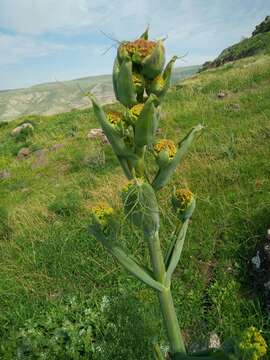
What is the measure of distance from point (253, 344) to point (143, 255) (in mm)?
3690

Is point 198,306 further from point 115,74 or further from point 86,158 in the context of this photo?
point 86,158

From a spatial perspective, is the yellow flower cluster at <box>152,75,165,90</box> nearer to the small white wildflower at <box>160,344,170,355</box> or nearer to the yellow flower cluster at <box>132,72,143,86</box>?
the yellow flower cluster at <box>132,72,143,86</box>

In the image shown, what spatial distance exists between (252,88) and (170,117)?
417cm

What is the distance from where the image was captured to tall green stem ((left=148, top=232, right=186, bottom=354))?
2.55 metres

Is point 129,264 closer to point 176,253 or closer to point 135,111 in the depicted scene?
point 176,253

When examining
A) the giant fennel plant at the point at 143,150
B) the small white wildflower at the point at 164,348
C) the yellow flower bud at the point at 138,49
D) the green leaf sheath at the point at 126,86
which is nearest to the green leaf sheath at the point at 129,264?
the giant fennel plant at the point at 143,150

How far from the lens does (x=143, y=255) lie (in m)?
5.62

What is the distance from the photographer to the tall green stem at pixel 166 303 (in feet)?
8.36

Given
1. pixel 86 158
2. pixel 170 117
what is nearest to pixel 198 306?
pixel 86 158

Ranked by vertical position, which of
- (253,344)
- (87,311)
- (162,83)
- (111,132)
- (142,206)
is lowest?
(87,311)

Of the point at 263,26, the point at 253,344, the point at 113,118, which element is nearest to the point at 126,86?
the point at 113,118

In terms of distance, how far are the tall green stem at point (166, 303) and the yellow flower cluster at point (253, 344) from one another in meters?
0.61

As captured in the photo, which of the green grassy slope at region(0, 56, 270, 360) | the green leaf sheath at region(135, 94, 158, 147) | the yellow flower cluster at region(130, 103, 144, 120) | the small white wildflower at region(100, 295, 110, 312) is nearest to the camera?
the green leaf sheath at region(135, 94, 158, 147)

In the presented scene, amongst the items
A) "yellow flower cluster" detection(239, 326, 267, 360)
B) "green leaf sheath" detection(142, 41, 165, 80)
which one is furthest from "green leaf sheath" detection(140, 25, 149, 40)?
"yellow flower cluster" detection(239, 326, 267, 360)
